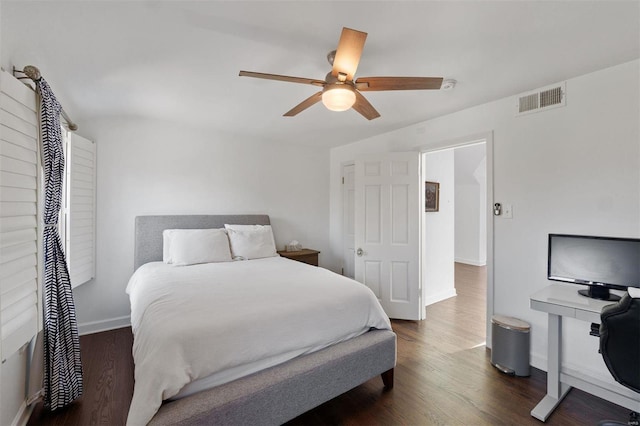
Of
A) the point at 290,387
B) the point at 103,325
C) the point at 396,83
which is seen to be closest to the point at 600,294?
the point at 396,83

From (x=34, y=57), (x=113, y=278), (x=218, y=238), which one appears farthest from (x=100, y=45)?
(x=113, y=278)

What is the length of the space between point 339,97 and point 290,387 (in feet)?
5.72

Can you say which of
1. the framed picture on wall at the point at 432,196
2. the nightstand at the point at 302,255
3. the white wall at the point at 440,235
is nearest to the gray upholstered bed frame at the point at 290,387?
the nightstand at the point at 302,255

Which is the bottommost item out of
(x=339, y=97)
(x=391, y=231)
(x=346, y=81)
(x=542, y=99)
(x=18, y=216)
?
(x=391, y=231)

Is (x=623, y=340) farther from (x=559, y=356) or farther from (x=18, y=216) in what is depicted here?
(x=18, y=216)

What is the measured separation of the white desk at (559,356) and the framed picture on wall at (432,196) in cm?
213

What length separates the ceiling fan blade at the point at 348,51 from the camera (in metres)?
1.36

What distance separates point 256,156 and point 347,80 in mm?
2616

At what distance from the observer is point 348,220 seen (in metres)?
4.54

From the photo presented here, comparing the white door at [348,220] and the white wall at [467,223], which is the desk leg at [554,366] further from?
the white wall at [467,223]

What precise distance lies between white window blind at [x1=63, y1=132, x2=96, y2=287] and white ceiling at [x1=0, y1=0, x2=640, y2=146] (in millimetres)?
467

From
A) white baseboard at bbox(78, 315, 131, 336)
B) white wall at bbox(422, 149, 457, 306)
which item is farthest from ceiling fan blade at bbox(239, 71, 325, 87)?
white baseboard at bbox(78, 315, 131, 336)

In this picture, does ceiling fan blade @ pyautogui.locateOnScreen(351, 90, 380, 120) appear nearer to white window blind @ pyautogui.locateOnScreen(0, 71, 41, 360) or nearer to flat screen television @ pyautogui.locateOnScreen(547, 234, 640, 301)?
flat screen television @ pyautogui.locateOnScreen(547, 234, 640, 301)

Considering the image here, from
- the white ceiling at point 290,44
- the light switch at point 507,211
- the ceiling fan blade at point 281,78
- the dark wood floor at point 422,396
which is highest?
the white ceiling at point 290,44
